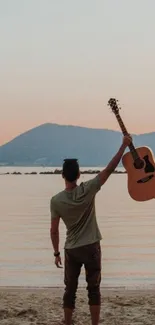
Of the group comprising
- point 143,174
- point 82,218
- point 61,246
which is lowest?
point 82,218

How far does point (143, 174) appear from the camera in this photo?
724 centimetres

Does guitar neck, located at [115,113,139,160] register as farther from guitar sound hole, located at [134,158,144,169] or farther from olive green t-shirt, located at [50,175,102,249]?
olive green t-shirt, located at [50,175,102,249]

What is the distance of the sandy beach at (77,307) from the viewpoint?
8125 mm

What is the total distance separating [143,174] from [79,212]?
85 centimetres

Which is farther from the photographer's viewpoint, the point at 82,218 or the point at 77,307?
the point at 77,307

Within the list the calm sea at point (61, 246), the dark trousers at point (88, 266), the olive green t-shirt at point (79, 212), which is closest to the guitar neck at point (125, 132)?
the olive green t-shirt at point (79, 212)

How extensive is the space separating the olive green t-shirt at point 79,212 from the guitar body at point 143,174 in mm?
574

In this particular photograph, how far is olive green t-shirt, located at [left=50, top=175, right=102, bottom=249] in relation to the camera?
6.83m

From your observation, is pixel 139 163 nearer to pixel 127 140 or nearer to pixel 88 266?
pixel 127 140

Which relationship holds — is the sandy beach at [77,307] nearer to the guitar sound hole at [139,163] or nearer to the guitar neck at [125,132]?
the guitar sound hole at [139,163]

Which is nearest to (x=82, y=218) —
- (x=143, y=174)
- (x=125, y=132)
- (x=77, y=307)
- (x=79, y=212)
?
(x=79, y=212)

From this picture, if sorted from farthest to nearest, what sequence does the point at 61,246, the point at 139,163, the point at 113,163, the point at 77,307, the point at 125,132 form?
the point at 61,246, the point at 77,307, the point at 139,163, the point at 125,132, the point at 113,163

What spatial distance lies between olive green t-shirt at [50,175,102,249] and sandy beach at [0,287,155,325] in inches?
62.1

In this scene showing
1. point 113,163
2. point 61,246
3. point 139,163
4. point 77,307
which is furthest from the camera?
point 61,246
